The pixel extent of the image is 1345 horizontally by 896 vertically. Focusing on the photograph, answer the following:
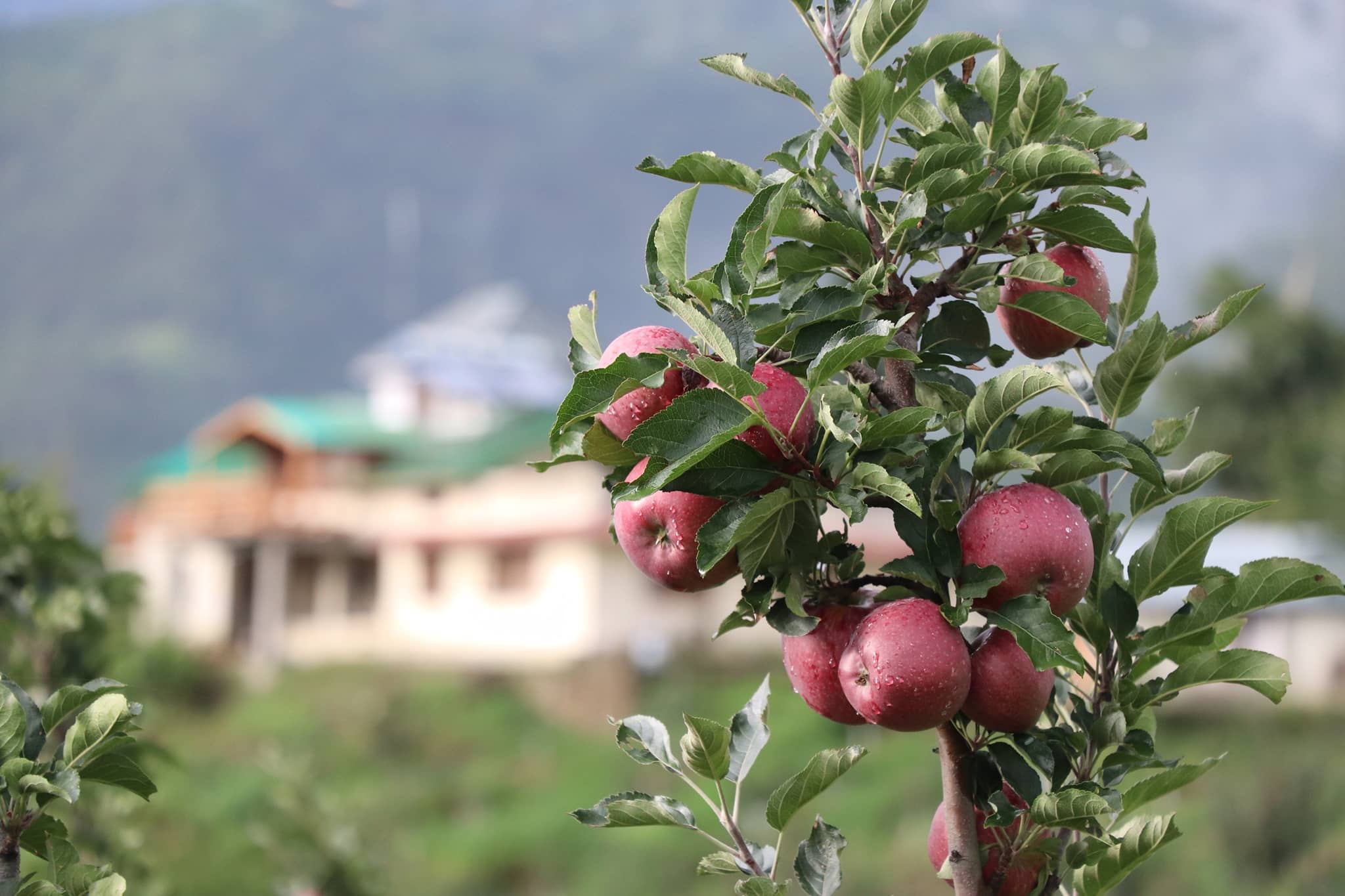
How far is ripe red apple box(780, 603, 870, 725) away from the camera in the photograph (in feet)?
3.12

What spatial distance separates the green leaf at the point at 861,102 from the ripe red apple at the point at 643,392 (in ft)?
0.80

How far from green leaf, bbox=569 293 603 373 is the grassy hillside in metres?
5.30

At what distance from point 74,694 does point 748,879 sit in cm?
60

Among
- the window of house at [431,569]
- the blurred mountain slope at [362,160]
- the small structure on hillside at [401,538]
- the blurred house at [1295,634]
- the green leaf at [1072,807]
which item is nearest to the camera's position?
the green leaf at [1072,807]

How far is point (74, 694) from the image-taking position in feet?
3.40

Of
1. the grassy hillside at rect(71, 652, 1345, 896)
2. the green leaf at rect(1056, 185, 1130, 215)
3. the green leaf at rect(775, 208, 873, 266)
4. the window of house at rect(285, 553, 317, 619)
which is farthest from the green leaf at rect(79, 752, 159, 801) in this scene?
the window of house at rect(285, 553, 317, 619)

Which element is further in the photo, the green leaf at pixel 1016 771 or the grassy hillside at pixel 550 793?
the grassy hillside at pixel 550 793

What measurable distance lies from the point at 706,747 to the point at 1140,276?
547mm

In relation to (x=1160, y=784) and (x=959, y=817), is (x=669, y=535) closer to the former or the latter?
(x=959, y=817)

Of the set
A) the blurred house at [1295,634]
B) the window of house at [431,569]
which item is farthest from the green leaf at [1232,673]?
the window of house at [431,569]

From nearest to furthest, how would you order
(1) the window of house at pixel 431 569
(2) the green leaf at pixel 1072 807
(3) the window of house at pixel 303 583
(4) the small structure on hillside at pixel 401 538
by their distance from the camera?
(2) the green leaf at pixel 1072 807 < (4) the small structure on hillside at pixel 401 538 < (1) the window of house at pixel 431 569 < (3) the window of house at pixel 303 583

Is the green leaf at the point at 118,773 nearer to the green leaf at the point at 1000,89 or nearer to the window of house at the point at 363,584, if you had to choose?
the green leaf at the point at 1000,89

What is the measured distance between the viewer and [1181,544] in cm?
98

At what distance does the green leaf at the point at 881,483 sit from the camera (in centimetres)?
76
